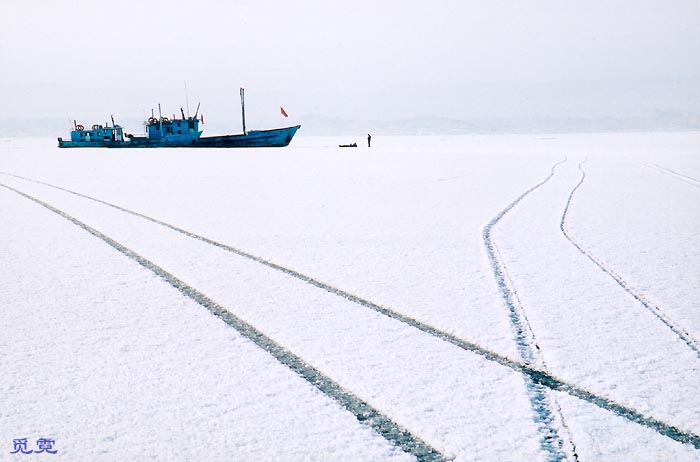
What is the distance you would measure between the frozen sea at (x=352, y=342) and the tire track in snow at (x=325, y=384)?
0.01 metres

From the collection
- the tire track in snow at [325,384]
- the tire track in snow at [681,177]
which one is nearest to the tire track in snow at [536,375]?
the tire track in snow at [325,384]

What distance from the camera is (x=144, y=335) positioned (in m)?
3.54

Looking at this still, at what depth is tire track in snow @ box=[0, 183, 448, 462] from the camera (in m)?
2.25

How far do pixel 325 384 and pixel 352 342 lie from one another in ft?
1.95

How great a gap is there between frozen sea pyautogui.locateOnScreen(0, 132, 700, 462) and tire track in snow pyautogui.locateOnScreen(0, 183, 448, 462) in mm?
13

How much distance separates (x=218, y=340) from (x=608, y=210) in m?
7.58

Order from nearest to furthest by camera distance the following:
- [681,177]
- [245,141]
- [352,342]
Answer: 1. [352,342]
2. [681,177]
3. [245,141]

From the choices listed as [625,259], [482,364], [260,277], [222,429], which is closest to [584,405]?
[482,364]

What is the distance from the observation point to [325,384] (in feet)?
9.21

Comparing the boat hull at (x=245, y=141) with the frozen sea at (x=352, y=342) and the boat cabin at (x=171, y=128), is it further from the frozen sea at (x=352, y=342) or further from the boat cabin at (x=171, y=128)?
the frozen sea at (x=352, y=342)

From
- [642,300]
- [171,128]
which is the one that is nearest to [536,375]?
[642,300]

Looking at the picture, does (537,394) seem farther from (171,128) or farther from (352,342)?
(171,128)

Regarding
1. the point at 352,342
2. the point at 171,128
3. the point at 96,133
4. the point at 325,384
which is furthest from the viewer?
the point at 96,133

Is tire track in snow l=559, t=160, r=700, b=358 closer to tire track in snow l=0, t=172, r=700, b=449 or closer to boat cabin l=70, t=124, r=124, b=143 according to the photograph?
tire track in snow l=0, t=172, r=700, b=449
